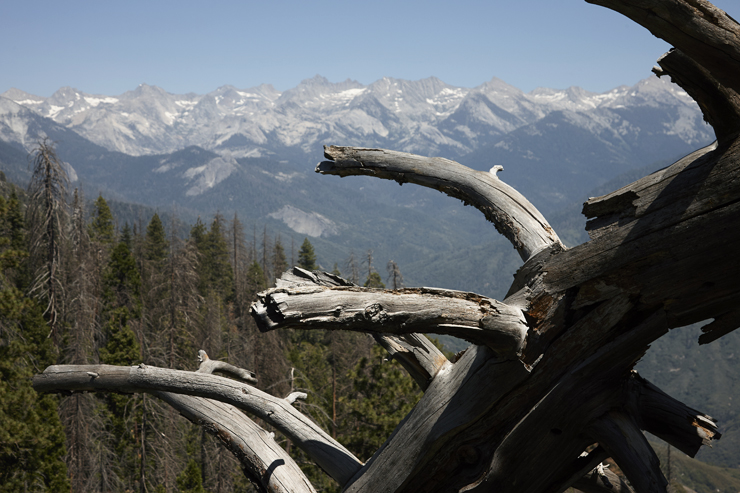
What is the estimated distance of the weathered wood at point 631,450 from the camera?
7.70ft

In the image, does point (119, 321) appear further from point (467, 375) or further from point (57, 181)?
point (467, 375)

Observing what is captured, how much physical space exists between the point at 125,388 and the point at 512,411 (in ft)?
8.58

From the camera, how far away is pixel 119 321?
31516 millimetres

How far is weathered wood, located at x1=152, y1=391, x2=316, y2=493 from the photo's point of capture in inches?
127

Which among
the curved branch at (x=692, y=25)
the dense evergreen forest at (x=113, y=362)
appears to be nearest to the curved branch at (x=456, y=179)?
the curved branch at (x=692, y=25)

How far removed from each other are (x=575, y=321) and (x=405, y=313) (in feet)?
3.03

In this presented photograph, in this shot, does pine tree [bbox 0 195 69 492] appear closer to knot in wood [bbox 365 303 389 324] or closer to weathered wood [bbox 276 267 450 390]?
weathered wood [bbox 276 267 450 390]

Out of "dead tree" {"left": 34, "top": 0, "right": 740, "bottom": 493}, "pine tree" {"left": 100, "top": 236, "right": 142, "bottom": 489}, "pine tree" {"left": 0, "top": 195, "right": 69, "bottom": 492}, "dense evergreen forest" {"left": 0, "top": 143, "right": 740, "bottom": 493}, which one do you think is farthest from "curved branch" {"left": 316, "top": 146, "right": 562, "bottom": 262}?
"pine tree" {"left": 100, "top": 236, "right": 142, "bottom": 489}

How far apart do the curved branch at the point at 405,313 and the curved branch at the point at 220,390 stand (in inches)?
51.9

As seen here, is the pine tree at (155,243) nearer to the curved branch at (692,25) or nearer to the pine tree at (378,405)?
the pine tree at (378,405)

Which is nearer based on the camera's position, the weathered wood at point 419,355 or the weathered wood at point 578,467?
the weathered wood at point 578,467

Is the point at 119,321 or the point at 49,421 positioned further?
the point at 119,321

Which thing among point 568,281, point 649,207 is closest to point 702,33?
point 649,207

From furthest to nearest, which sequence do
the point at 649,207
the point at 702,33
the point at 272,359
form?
the point at 272,359 → the point at 649,207 → the point at 702,33
